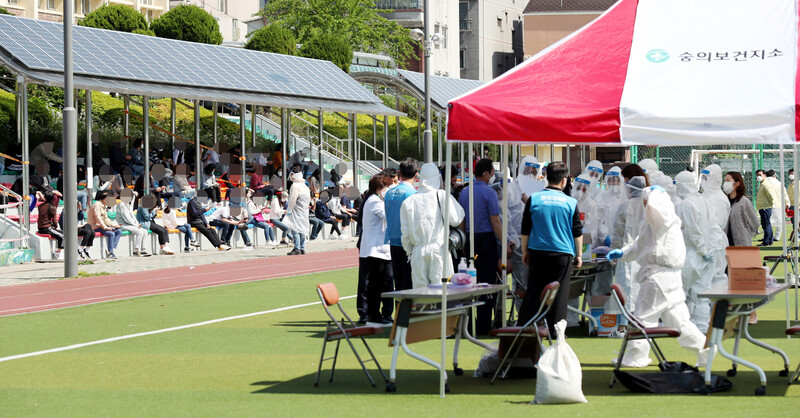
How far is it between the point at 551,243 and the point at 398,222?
3.09 metres

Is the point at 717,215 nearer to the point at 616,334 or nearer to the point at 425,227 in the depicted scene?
the point at 616,334

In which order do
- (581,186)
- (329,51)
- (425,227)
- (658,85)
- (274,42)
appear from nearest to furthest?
(658,85) → (425,227) → (581,186) → (274,42) → (329,51)

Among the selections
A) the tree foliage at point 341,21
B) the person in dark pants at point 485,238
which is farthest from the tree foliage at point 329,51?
the person in dark pants at point 485,238

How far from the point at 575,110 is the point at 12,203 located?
19192 millimetres

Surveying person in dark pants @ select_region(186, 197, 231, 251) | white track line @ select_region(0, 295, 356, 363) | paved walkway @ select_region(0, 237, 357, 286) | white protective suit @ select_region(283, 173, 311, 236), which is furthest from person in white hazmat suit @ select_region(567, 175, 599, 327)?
person in dark pants @ select_region(186, 197, 231, 251)

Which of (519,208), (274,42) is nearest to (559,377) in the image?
(519,208)

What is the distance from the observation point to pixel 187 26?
181ft

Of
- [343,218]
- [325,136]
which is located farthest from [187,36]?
[343,218]

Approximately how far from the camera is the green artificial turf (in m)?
9.51

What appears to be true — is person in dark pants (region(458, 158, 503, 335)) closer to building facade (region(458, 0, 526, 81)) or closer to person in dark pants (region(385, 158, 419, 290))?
person in dark pants (region(385, 158, 419, 290))

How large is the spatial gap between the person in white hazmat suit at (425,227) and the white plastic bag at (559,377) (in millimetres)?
2757

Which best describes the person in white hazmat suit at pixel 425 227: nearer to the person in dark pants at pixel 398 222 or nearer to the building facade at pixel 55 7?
the person in dark pants at pixel 398 222

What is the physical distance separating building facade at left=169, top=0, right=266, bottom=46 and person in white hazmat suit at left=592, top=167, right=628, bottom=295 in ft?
226

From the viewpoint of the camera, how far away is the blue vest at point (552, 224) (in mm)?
10820
